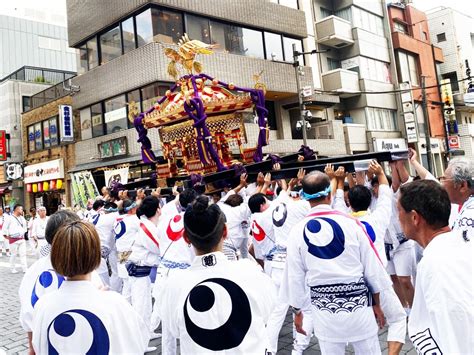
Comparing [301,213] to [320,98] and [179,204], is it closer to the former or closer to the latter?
[179,204]

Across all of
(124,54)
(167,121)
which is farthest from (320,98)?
(167,121)

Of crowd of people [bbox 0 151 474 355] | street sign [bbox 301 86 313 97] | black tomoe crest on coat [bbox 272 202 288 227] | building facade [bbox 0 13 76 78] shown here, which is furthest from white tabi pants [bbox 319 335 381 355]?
building facade [bbox 0 13 76 78]

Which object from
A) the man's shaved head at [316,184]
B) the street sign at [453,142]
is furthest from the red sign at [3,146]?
the street sign at [453,142]

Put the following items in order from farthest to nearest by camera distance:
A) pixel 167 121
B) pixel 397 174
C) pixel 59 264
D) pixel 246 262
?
pixel 167 121 → pixel 397 174 → pixel 246 262 → pixel 59 264

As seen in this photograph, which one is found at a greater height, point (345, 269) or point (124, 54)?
point (124, 54)

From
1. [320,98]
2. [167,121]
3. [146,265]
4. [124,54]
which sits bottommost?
[146,265]

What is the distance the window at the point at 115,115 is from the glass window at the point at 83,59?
10.2 ft

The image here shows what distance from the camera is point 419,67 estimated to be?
2666cm

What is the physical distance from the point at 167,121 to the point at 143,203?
320 cm

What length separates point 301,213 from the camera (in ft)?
A: 16.0

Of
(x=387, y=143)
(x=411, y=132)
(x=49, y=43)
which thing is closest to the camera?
(x=387, y=143)

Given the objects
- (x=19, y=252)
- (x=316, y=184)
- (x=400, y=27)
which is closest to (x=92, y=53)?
(x=19, y=252)

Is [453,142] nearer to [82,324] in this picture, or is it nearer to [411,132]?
[411,132]

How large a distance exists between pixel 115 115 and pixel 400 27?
67.2ft
